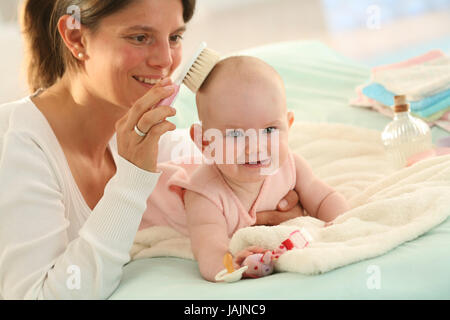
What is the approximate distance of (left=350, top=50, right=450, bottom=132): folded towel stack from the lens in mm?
1689

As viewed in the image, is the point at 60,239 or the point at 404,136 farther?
the point at 404,136

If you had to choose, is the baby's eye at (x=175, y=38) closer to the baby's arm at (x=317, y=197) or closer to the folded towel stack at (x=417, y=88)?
the baby's arm at (x=317, y=197)

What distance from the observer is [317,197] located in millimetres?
1265

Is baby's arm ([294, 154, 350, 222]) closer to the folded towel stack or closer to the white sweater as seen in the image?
the white sweater

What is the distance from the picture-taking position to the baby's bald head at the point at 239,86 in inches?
42.8

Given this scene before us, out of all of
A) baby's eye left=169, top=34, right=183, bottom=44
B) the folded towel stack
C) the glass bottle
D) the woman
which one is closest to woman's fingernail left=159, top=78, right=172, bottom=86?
the woman

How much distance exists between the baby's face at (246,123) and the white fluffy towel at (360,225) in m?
0.15

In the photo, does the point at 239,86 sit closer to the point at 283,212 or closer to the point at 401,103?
the point at 283,212

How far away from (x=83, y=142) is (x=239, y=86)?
0.42 metres

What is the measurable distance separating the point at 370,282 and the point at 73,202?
0.63 meters

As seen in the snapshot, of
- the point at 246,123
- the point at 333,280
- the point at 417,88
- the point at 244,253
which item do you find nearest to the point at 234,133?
the point at 246,123

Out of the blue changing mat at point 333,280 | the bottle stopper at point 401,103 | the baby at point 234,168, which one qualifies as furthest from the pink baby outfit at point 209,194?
the bottle stopper at point 401,103

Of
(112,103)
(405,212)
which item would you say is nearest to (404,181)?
(405,212)

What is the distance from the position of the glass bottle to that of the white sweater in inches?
31.6
